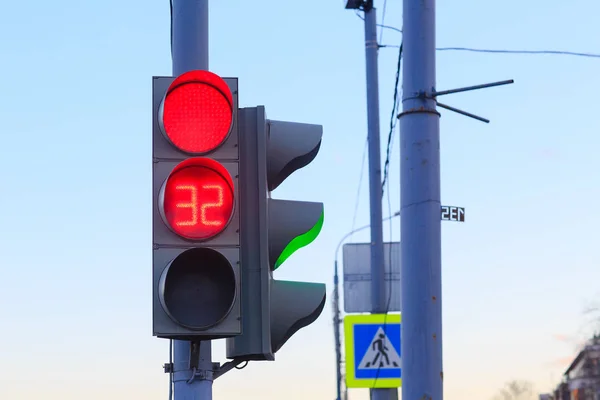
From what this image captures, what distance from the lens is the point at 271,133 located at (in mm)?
5129

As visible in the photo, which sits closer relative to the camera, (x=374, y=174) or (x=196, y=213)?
(x=196, y=213)

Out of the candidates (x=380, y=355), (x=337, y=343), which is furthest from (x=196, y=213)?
(x=337, y=343)

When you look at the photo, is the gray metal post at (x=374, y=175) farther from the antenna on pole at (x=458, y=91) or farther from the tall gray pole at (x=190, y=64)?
the tall gray pole at (x=190, y=64)


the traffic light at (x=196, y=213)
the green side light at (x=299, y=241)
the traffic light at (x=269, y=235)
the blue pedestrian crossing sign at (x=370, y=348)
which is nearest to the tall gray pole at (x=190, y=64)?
the traffic light at (x=269, y=235)

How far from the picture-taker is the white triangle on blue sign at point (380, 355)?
13.6m

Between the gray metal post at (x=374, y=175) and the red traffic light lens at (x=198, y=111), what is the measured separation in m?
9.23

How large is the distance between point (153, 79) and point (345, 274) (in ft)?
32.2

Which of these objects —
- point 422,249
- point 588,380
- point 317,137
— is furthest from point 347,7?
point 588,380

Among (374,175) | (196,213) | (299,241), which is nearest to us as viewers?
(196,213)

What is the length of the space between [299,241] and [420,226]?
1628mm

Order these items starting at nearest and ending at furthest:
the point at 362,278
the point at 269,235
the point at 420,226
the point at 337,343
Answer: the point at 269,235 < the point at 420,226 < the point at 362,278 < the point at 337,343

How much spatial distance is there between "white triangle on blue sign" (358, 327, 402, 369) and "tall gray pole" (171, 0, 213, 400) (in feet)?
28.9

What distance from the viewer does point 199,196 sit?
4.66 m

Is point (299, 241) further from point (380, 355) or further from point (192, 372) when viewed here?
point (380, 355)
